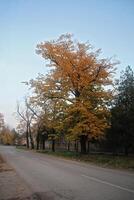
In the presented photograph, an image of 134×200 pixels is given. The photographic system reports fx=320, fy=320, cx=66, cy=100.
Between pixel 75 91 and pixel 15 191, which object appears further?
pixel 75 91

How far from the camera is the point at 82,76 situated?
34750 mm

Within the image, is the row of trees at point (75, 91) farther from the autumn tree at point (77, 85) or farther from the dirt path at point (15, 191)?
the dirt path at point (15, 191)

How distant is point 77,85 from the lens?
116ft

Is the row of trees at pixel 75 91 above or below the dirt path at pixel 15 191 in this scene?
above

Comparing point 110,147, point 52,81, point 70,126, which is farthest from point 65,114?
point 110,147

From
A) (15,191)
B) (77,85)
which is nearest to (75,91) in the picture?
(77,85)

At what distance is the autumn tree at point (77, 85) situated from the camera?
33656mm

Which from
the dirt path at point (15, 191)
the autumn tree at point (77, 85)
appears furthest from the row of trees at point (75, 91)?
the dirt path at point (15, 191)

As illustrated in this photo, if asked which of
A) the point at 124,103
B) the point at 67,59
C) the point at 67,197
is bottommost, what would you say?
the point at 67,197

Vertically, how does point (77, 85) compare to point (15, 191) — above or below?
above

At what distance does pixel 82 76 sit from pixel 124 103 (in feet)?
29.1

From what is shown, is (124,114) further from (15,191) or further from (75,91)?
(15,191)

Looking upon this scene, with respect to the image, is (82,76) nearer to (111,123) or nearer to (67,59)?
(67,59)

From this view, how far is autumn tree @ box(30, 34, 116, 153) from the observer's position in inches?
1325
